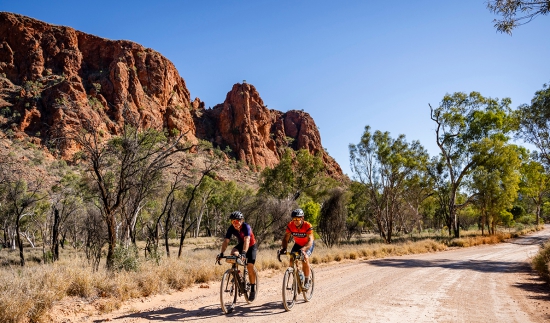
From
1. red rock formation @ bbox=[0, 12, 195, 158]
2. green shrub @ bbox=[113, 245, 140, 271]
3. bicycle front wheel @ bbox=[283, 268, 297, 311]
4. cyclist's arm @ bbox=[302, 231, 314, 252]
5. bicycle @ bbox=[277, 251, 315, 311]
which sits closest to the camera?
bicycle front wheel @ bbox=[283, 268, 297, 311]

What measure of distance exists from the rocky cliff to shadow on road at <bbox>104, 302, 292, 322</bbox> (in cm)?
6167

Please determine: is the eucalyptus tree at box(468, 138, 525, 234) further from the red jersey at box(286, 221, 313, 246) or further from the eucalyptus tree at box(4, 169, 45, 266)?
the eucalyptus tree at box(4, 169, 45, 266)

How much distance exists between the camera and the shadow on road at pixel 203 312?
19.4ft

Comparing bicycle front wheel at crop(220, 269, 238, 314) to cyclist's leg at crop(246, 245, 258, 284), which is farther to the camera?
cyclist's leg at crop(246, 245, 258, 284)

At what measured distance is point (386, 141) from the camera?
1044 inches

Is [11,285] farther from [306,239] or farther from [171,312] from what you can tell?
[306,239]

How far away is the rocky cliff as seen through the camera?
221 ft

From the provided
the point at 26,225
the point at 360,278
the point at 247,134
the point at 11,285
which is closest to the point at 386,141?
the point at 360,278

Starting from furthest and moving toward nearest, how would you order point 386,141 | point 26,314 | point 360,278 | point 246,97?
point 246,97 → point 386,141 → point 360,278 → point 26,314

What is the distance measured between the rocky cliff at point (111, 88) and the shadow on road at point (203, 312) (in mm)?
61668

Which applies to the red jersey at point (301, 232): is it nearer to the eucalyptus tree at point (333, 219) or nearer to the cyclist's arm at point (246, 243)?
the cyclist's arm at point (246, 243)

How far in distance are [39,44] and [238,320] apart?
11386cm

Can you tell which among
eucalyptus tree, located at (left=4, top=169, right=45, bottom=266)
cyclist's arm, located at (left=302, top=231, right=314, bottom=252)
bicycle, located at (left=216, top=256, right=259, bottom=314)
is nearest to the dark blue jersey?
bicycle, located at (left=216, top=256, right=259, bottom=314)

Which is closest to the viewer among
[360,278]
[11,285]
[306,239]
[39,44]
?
[11,285]
